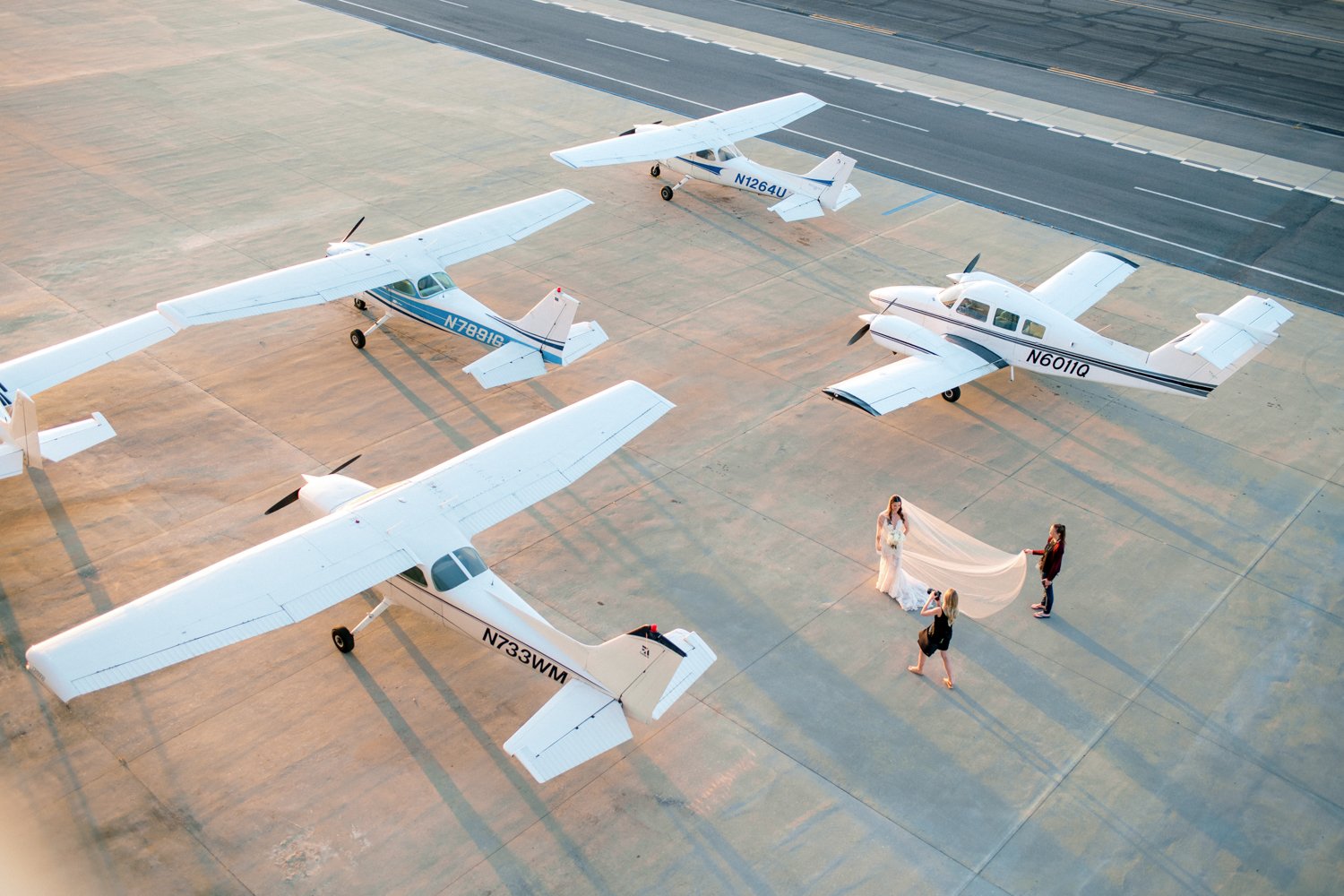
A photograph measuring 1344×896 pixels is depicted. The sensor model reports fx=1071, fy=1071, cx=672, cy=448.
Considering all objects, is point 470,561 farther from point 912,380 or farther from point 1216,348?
point 1216,348

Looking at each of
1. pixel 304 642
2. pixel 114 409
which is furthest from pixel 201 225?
pixel 304 642

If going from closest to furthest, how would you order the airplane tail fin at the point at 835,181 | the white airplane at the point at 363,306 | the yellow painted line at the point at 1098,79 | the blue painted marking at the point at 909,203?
the white airplane at the point at 363,306, the airplane tail fin at the point at 835,181, the blue painted marking at the point at 909,203, the yellow painted line at the point at 1098,79

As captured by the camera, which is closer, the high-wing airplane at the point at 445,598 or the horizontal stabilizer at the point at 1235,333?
the high-wing airplane at the point at 445,598

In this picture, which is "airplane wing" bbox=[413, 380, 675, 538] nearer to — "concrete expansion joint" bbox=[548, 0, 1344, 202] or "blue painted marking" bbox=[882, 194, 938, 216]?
"blue painted marking" bbox=[882, 194, 938, 216]

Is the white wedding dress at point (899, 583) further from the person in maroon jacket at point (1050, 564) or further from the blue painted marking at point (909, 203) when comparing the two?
the blue painted marking at point (909, 203)

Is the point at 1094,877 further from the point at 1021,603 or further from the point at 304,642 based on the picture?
the point at 304,642

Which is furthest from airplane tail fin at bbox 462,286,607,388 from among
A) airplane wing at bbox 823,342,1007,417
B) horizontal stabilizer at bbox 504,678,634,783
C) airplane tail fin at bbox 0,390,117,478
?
horizontal stabilizer at bbox 504,678,634,783

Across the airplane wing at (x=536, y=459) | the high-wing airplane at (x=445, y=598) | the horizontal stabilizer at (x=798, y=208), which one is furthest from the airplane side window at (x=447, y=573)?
the horizontal stabilizer at (x=798, y=208)
